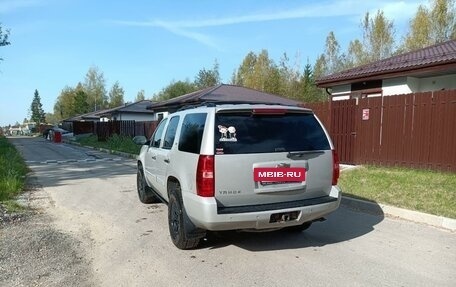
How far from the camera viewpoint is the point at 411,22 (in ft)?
128

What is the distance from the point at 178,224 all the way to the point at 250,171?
137 cm

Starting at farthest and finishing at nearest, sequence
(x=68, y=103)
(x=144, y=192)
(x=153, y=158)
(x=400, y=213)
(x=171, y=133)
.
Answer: (x=68, y=103)
(x=144, y=192)
(x=400, y=213)
(x=153, y=158)
(x=171, y=133)

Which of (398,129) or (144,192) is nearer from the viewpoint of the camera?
(144,192)

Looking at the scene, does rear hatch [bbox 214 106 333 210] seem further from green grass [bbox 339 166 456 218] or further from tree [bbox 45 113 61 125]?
tree [bbox 45 113 61 125]

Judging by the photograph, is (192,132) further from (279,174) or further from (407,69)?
(407,69)

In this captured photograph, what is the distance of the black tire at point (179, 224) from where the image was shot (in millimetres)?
5141

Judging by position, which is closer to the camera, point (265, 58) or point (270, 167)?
point (270, 167)

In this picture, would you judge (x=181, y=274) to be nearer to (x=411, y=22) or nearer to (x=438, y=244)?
(x=438, y=244)

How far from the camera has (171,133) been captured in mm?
6352

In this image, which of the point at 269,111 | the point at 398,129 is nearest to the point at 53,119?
the point at 398,129

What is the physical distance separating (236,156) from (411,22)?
40.1 meters

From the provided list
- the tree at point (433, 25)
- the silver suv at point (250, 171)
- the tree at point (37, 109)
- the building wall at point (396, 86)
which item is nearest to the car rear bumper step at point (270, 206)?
the silver suv at point (250, 171)

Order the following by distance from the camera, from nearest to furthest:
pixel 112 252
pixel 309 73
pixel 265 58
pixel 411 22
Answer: pixel 112 252 → pixel 411 22 → pixel 309 73 → pixel 265 58

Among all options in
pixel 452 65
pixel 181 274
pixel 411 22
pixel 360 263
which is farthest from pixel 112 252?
pixel 411 22
